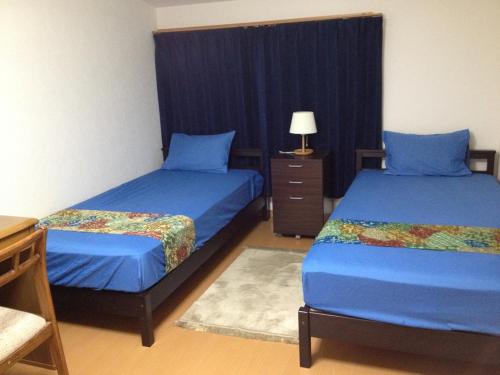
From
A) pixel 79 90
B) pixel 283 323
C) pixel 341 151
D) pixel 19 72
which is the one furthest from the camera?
pixel 341 151

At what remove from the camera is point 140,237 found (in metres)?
2.35

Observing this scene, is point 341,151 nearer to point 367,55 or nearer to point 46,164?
point 367,55

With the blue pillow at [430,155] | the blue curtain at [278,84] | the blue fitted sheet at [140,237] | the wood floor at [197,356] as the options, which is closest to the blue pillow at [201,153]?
the blue fitted sheet at [140,237]

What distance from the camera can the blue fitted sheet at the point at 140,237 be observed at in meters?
2.17

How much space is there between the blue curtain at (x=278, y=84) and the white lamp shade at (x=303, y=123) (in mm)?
282

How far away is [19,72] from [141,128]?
56.6 inches

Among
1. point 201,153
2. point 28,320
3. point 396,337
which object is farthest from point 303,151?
point 28,320

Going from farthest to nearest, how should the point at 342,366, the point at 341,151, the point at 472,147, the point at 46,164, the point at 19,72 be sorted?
1. the point at 341,151
2. the point at 472,147
3. the point at 46,164
4. the point at 19,72
5. the point at 342,366

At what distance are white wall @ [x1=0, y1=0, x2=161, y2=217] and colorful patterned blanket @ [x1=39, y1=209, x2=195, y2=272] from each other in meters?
0.32

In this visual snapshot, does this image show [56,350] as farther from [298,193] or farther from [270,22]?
[270,22]

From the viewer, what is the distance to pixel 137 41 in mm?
4023

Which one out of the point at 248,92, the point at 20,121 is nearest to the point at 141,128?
the point at 248,92

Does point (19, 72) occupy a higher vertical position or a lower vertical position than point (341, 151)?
higher

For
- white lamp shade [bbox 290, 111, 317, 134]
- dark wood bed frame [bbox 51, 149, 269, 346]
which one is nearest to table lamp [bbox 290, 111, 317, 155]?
white lamp shade [bbox 290, 111, 317, 134]
